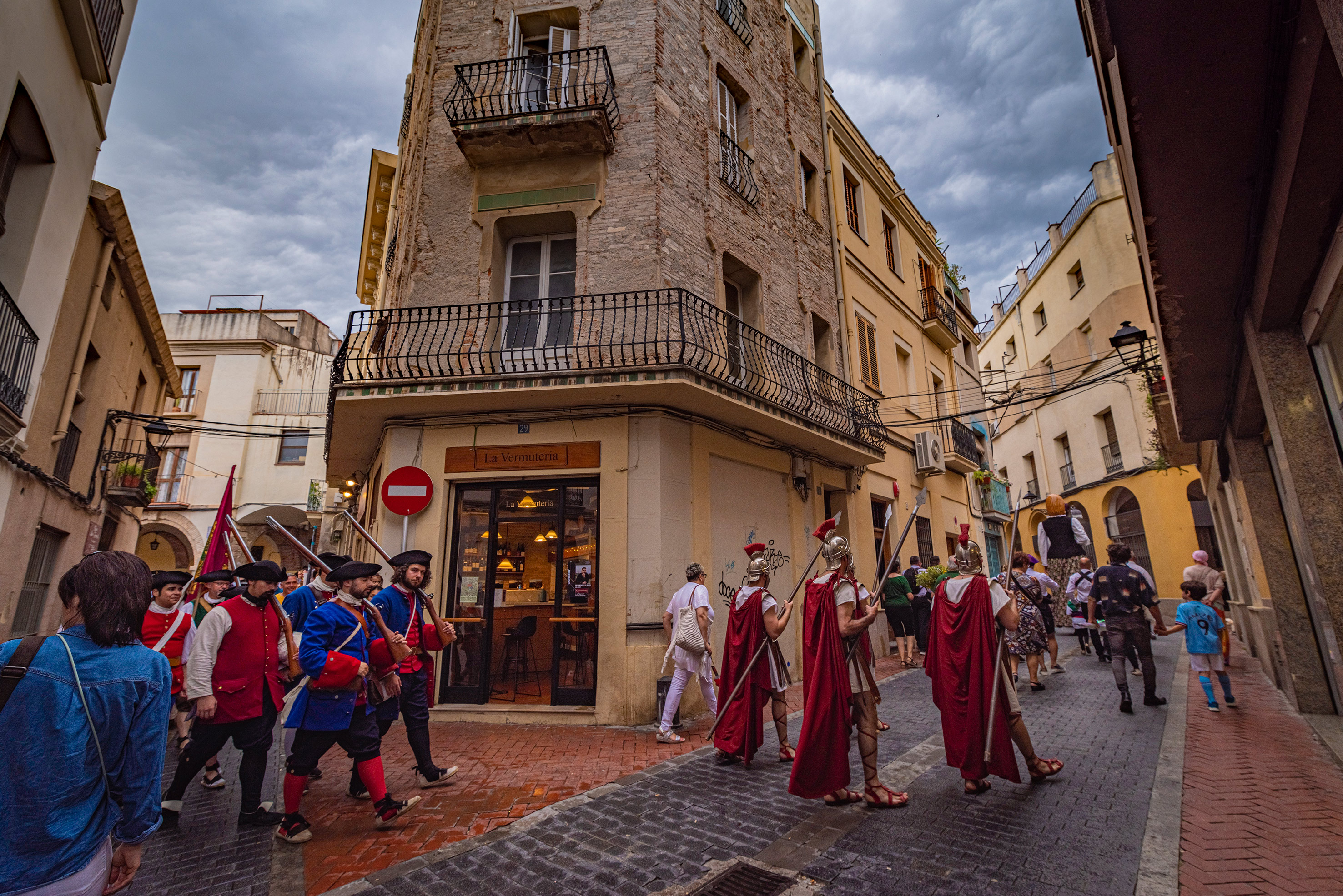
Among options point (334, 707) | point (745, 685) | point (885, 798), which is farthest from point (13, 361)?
point (885, 798)

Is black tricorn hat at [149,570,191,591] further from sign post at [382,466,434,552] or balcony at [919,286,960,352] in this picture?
balcony at [919,286,960,352]

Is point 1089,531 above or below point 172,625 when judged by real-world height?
above

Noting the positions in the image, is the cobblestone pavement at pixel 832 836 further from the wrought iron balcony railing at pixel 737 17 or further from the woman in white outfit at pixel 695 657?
the wrought iron balcony railing at pixel 737 17

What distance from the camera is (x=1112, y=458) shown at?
75.7ft

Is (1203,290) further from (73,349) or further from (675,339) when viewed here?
(73,349)

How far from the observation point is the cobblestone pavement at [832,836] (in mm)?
3451

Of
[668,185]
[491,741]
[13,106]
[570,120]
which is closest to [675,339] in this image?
[668,185]

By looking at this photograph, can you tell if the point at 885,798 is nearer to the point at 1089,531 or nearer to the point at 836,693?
the point at 836,693

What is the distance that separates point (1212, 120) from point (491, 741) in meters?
8.12

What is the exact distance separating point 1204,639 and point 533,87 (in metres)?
12.4

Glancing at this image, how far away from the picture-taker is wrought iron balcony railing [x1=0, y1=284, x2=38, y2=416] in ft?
24.7

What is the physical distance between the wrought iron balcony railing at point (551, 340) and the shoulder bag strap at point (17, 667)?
6.42 meters

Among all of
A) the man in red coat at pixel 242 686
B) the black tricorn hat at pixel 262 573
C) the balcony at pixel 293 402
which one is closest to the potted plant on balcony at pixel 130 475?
the balcony at pixel 293 402

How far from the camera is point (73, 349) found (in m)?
11.1
